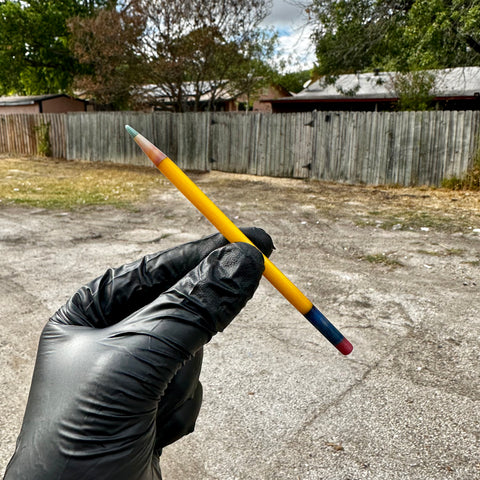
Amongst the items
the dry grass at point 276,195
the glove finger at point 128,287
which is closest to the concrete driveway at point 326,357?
the glove finger at point 128,287

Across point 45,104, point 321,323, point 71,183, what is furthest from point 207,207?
point 45,104

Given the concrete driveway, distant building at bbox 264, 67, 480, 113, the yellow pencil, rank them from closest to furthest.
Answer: the yellow pencil → the concrete driveway → distant building at bbox 264, 67, 480, 113

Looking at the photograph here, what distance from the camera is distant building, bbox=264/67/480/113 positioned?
61.5 feet

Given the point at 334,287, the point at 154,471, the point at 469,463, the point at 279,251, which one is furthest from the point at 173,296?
the point at 279,251

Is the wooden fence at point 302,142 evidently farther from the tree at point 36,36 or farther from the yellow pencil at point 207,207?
the tree at point 36,36

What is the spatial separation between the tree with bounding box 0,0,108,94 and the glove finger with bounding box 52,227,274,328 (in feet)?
94.4

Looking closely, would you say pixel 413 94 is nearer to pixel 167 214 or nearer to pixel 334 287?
pixel 167 214

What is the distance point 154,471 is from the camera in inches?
52.9

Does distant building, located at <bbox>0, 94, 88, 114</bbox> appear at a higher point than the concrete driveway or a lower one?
higher

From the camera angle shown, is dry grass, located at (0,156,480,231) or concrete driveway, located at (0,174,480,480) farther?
dry grass, located at (0,156,480,231)

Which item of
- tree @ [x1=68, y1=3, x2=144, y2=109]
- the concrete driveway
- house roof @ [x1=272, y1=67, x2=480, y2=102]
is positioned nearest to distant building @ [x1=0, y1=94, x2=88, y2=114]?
tree @ [x1=68, y1=3, x2=144, y2=109]

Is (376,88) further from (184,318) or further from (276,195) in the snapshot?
(184,318)

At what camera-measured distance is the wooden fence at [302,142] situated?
1079 centimetres

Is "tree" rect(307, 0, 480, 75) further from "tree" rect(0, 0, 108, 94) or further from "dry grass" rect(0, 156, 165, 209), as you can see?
"tree" rect(0, 0, 108, 94)
